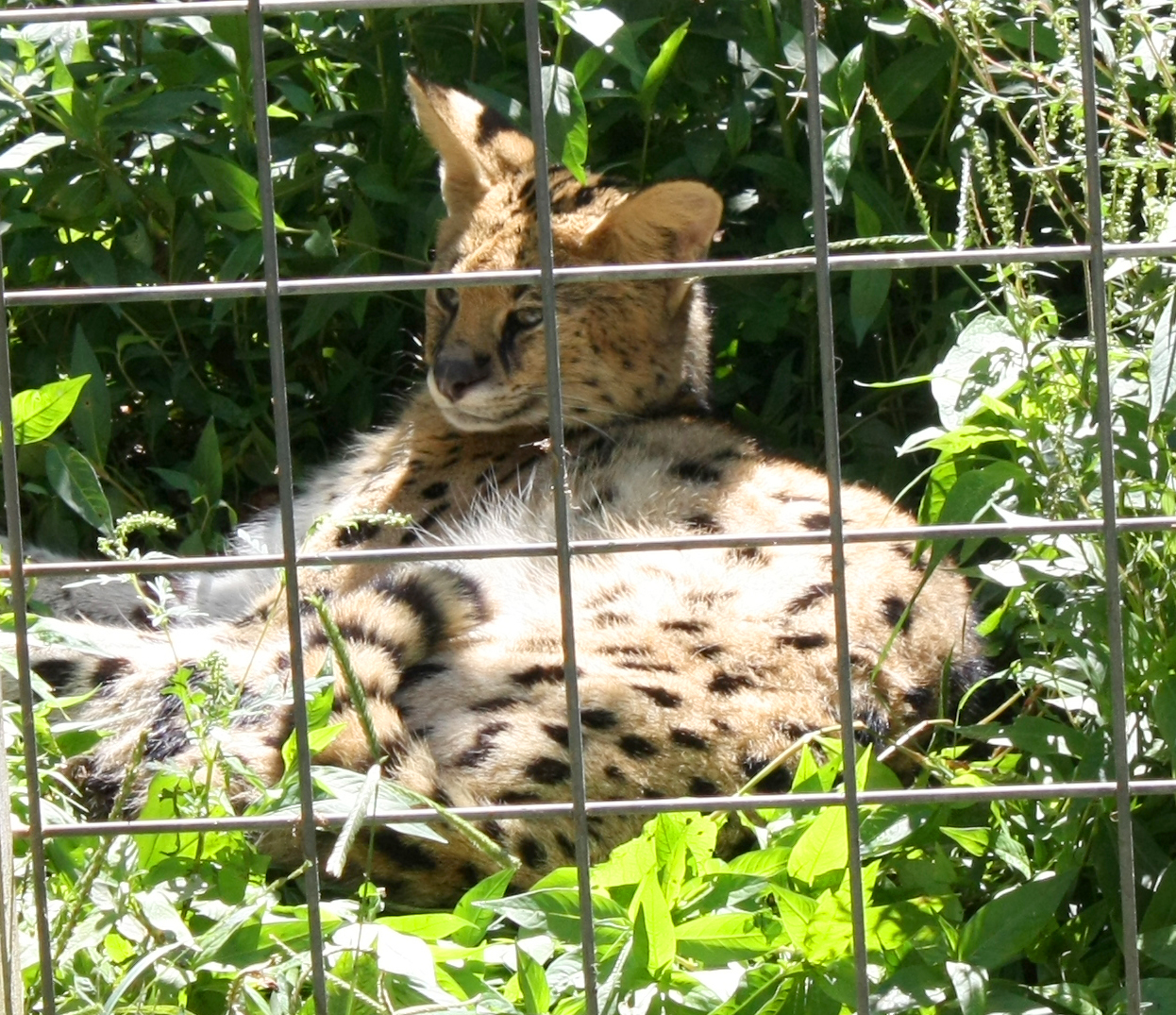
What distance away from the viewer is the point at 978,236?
329 centimetres

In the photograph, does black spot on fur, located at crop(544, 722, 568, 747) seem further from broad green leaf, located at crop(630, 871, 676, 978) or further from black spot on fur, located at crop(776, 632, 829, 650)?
broad green leaf, located at crop(630, 871, 676, 978)

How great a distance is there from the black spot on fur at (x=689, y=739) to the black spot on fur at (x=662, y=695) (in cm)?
6

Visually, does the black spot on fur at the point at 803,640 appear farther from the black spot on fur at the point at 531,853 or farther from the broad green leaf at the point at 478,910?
the broad green leaf at the point at 478,910

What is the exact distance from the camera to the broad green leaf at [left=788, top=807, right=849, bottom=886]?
202cm

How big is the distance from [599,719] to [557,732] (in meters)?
0.07

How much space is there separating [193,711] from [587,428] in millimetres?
1796

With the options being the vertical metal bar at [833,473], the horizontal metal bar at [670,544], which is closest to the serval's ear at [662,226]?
the vertical metal bar at [833,473]

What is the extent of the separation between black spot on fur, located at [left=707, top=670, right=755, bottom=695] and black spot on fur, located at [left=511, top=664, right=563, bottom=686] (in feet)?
0.82

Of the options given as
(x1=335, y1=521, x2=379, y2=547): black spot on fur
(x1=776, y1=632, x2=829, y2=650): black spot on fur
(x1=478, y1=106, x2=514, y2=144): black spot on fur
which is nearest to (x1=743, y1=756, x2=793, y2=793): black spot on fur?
(x1=776, y1=632, x2=829, y2=650): black spot on fur

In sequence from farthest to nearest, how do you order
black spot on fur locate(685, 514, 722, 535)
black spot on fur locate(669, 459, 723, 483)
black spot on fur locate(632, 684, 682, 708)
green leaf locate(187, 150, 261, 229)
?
black spot on fur locate(669, 459, 723, 483)
black spot on fur locate(685, 514, 722, 535)
green leaf locate(187, 150, 261, 229)
black spot on fur locate(632, 684, 682, 708)

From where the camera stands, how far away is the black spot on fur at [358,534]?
3510 mm

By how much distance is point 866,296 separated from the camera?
299cm

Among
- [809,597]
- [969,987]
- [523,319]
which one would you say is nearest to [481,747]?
[809,597]

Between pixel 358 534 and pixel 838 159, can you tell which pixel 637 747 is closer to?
pixel 838 159
